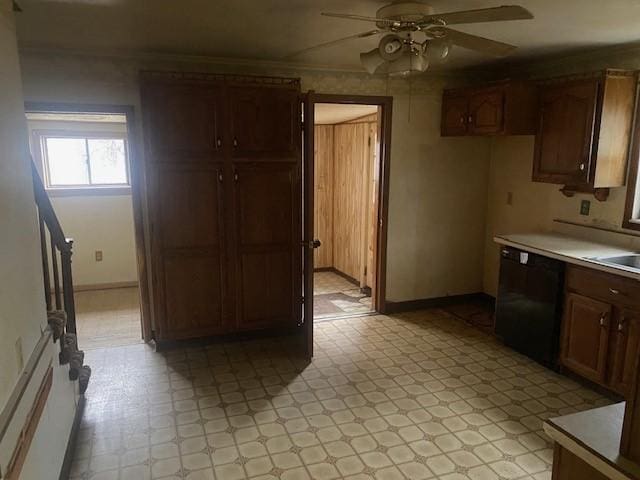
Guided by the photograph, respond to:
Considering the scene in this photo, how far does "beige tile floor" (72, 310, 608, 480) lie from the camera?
2.51m

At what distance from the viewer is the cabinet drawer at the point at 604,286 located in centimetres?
289

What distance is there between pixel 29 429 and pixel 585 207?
3945mm

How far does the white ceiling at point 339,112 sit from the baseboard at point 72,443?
317 centimetres

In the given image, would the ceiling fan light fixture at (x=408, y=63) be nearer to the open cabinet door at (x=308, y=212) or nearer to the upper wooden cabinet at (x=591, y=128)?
the open cabinet door at (x=308, y=212)

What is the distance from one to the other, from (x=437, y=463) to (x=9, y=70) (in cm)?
271

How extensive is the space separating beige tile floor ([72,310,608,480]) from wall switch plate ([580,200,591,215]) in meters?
1.29

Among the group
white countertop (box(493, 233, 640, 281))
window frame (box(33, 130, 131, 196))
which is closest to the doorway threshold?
white countertop (box(493, 233, 640, 281))

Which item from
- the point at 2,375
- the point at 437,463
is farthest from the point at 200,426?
the point at 2,375

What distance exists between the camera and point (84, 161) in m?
5.75

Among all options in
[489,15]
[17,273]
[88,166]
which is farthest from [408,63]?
[88,166]

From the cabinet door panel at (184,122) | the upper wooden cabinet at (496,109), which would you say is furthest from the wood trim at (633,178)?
the cabinet door panel at (184,122)

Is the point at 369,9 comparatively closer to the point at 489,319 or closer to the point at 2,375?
the point at 2,375

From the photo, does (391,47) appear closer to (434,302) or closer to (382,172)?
(382,172)

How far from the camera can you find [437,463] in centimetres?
253
